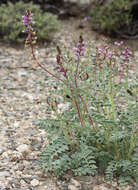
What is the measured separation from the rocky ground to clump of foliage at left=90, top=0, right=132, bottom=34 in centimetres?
100

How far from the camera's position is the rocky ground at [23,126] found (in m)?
A: 2.25

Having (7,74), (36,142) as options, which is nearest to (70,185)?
(36,142)

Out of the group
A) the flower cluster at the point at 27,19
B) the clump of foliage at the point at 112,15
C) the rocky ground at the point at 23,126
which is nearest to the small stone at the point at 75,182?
the rocky ground at the point at 23,126

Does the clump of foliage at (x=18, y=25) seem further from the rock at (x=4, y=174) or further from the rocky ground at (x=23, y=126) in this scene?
the rock at (x=4, y=174)

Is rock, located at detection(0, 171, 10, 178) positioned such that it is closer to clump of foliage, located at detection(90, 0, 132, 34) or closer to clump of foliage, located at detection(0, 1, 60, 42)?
clump of foliage, located at detection(0, 1, 60, 42)

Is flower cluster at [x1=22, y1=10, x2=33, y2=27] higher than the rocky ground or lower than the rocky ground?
higher

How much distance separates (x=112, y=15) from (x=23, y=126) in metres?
3.80

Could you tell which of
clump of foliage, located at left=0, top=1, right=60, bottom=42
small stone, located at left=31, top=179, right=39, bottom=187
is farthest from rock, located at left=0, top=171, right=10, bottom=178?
clump of foliage, located at left=0, top=1, right=60, bottom=42

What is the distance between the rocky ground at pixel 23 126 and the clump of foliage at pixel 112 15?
1.00m


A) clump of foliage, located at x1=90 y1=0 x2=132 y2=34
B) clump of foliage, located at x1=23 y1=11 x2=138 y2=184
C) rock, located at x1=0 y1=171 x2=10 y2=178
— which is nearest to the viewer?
clump of foliage, located at x1=23 y1=11 x2=138 y2=184

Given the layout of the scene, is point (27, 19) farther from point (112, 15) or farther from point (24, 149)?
point (112, 15)

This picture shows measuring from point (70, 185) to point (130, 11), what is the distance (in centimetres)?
469

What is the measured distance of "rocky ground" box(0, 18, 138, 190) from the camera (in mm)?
2254

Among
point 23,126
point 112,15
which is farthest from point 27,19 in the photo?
point 112,15
